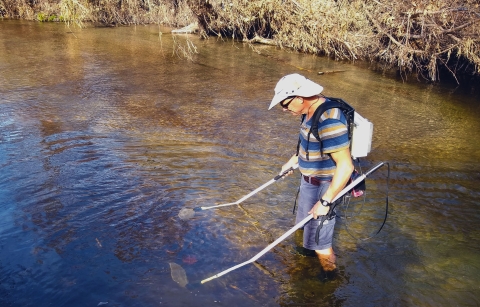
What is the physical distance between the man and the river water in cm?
72

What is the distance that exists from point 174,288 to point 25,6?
73.7 ft

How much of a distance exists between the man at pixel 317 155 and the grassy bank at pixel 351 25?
873cm

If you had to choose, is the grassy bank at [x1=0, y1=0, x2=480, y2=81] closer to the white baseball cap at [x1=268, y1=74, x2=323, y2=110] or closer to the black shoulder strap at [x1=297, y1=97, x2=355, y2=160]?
the black shoulder strap at [x1=297, y1=97, x2=355, y2=160]

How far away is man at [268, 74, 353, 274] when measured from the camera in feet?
10.8

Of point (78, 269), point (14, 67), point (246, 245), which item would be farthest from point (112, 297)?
point (14, 67)

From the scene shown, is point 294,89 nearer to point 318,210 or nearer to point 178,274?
point 318,210

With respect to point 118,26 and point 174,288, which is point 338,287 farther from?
point 118,26

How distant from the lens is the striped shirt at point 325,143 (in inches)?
128

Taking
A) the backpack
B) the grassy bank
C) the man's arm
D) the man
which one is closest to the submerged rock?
the man

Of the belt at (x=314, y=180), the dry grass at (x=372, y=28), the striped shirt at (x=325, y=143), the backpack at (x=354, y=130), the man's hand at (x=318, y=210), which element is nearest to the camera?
the striped shirt at (x=325, y=143)

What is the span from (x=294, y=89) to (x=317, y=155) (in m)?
0.57

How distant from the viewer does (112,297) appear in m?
3.84

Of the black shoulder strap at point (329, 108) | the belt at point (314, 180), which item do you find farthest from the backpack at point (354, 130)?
the belt at point (314, 180)

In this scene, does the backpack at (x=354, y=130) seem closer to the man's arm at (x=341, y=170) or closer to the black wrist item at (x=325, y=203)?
the man's arm at (x=341, y=170)
